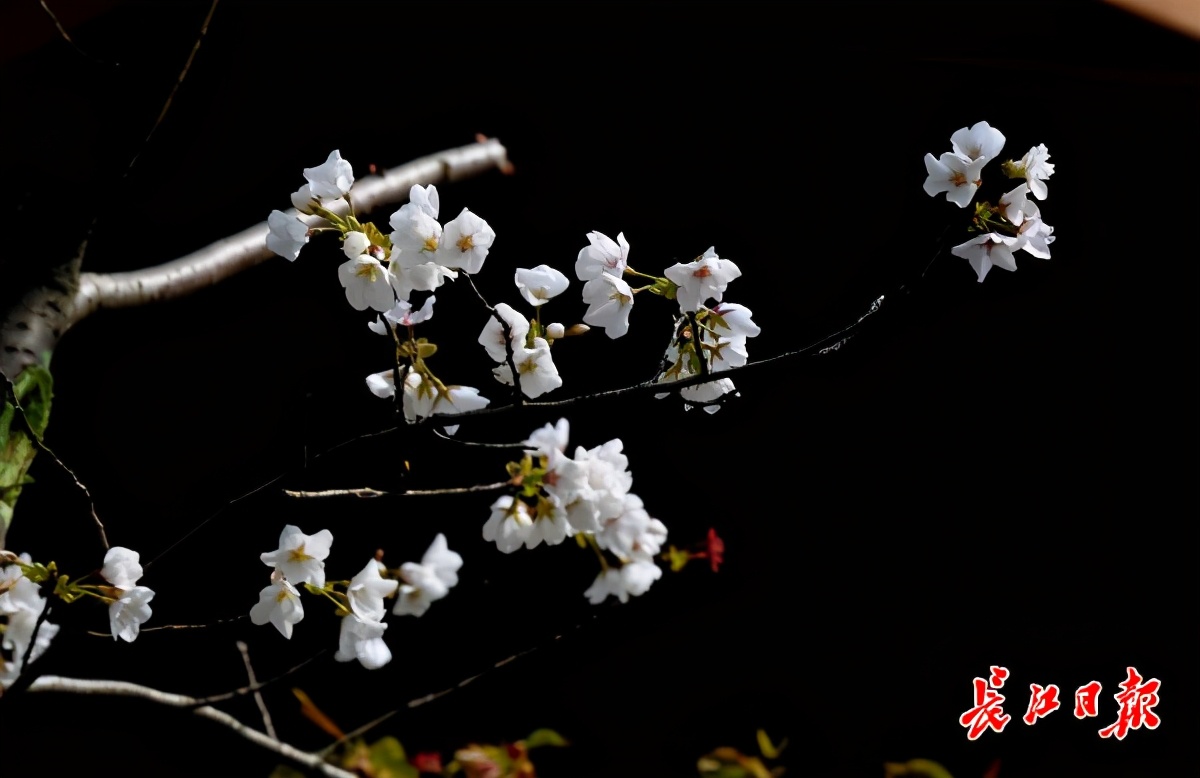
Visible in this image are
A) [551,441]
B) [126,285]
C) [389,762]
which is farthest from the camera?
[389,762]

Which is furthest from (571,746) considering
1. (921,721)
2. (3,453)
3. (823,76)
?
(823,76)

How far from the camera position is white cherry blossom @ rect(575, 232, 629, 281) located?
2.70 ft

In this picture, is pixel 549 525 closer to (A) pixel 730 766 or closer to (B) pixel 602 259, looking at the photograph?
(B) pixel 602 259

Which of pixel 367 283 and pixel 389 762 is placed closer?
pixel 367 283

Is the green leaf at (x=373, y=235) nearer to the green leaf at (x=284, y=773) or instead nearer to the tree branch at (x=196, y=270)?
the tree branch at (x=196, y=270)

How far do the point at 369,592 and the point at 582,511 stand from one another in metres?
0.23

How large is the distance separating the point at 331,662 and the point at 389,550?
0.82 feet

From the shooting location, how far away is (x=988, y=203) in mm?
815

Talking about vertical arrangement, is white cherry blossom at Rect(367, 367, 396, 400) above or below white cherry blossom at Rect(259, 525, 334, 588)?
above

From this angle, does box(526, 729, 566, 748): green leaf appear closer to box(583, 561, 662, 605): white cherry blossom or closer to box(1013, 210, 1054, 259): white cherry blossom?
box(583, 561, 662, 605): white cherry blossom

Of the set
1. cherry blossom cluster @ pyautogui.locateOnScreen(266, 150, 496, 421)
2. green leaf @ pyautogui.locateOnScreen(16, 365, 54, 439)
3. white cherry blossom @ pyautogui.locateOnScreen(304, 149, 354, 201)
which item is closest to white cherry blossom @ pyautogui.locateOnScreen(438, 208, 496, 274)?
cherry blossom cluster @ pyautogui.locateOnScreen(266, 150, 496, 421)

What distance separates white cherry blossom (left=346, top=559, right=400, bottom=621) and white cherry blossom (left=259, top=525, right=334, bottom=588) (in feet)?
0.11

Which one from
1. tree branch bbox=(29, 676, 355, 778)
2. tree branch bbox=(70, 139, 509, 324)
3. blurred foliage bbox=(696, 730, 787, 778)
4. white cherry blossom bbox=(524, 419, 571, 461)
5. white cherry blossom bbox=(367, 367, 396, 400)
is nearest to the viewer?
white cherry blossom bbox=(524, 419, 571, 461)

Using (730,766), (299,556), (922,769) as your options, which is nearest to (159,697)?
(299,556)
